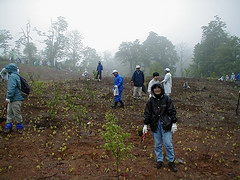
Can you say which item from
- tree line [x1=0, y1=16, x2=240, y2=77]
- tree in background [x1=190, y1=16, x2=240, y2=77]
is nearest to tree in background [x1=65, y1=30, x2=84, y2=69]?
tree line [x1=0, y1=16, x2=240, y2=77]

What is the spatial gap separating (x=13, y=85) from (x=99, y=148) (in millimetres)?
3890

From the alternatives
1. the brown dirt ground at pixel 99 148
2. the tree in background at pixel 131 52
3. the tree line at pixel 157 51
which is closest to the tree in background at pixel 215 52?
the tree line at pixel 157 51

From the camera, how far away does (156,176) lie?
216 inches

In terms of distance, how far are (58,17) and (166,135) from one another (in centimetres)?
5518

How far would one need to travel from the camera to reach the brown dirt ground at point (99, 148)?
566 centimetres

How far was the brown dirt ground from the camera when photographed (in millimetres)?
5658

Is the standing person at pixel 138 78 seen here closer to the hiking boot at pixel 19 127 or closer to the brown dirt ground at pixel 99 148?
the brown dirt ground at pixel 99 148

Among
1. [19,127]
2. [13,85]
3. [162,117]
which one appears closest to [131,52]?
[19,127]

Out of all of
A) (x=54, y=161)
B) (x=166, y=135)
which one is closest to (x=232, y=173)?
(x=166, y=135)

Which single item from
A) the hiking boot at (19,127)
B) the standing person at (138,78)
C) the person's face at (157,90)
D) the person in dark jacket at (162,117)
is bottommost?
the hiking boot at (19,127)

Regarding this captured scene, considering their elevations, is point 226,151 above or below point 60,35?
below

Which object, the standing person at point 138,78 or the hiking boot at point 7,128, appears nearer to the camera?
the hiking boot at point 7,128

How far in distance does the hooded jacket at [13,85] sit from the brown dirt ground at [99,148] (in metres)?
1.41

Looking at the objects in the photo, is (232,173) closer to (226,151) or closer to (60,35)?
(226,151)
